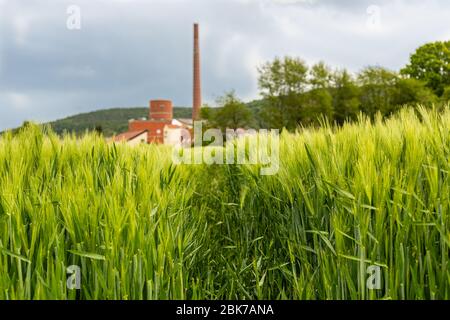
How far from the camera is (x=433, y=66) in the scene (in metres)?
34.7

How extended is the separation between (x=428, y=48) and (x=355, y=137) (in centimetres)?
3692

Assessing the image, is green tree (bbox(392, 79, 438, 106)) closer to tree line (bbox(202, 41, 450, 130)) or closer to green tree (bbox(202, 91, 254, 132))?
tree line (bbox(202, 41, 450, 130))

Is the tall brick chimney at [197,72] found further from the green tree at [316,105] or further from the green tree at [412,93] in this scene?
the green tree at [412,93]

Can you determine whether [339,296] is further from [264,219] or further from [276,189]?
[264,219]

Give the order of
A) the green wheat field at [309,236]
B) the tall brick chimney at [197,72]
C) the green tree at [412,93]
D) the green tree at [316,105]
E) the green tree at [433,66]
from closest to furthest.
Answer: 1. the green wheat field at [309,236]
2. the green tree at [412,93]
3. the green tree at [433,66]
4. the green tree at [316,105]
5. the tall brick chimney at [197,72]

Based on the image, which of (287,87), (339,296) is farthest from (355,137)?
(287,87)

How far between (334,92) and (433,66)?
8.36m

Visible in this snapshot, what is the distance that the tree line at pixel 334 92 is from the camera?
33.5 metres

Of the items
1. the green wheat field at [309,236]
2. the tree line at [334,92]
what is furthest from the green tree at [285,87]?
the green wheat field at [309,236]

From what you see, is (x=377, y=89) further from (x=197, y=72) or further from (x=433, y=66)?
(x=197, y=72)

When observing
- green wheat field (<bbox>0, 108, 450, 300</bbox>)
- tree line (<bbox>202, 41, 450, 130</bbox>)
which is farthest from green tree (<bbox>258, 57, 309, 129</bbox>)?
green wheat field (<bbox>0, 108, 450, 300</bbox>)

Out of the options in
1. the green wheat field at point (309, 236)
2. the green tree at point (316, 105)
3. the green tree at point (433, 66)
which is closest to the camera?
the green wheat field at point (309, 236)

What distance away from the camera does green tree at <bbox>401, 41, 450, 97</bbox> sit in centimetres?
3366
